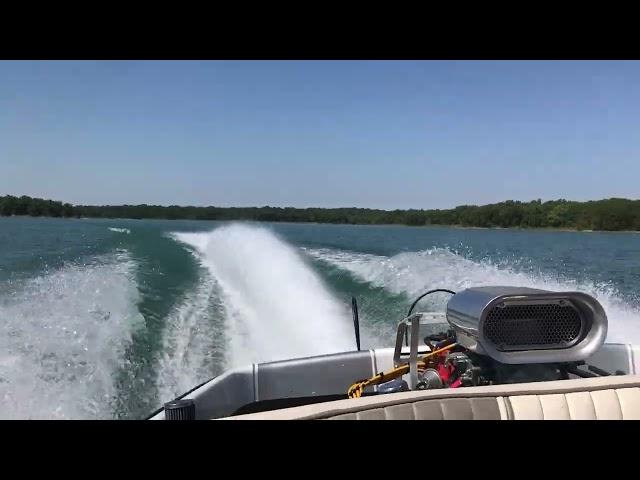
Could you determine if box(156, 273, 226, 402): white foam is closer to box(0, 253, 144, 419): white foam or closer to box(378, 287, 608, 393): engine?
box(0, 253, 144, 419): white foam

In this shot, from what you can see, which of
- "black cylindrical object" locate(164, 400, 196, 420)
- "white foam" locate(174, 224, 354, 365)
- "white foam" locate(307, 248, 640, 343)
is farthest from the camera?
"white foam" locate(307, 248, 640, 343)

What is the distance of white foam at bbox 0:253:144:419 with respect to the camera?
520cm

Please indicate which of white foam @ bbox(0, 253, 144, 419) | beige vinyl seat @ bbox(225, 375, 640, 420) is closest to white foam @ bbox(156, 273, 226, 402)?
white foam @ bbox(0, 253, 144, 419)

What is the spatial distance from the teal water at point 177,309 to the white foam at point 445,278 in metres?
0.04

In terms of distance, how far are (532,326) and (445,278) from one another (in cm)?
822

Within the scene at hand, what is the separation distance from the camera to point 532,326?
2.39 m

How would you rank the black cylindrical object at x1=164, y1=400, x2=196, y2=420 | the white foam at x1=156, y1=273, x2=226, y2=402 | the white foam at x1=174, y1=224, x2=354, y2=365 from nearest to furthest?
the black cylindrical object at x1=164, y1=400, x2=196, y2=420 → the white foam at x1=156, y1=273, x2=226, y2=402 → the white foam at x1=174, y1=224, x2=354, y2=365

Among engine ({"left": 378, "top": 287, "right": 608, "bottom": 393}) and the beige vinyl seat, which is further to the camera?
engine ({"left": 378, "top": 287, "right": 608, "bottom": 393})

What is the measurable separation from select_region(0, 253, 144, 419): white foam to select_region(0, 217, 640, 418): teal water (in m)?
0.02

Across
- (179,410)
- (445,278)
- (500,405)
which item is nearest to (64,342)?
(179,410)

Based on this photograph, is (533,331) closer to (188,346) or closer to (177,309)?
(188,346)

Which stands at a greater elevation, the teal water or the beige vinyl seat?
the beige vinyl seat
